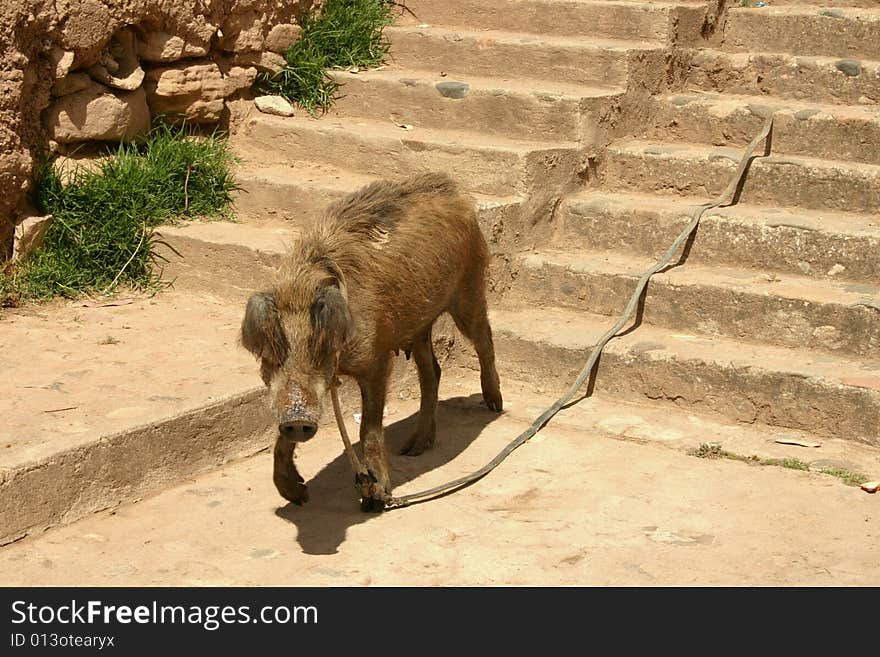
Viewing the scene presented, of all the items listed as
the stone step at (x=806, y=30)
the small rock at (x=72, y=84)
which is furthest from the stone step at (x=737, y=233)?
the small rock at (x=72, y=84)

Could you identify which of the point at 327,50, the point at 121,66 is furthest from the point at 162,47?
the point at 327,50

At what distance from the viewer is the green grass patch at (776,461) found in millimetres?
5609

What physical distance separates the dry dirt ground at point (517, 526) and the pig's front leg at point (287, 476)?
8cm

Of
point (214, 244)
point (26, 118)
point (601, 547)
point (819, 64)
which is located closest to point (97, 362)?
point (214, 244)

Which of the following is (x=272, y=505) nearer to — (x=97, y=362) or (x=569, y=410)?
(x=97, y=362)

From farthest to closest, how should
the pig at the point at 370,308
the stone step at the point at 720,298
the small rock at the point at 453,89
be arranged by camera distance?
the small rock at the point at 453,89 → the stone step at the point at 720,298 → the pig at the point at 370,308

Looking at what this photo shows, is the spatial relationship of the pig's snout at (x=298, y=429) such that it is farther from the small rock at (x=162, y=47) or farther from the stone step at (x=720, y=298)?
the small rock at (x=162, y=47)

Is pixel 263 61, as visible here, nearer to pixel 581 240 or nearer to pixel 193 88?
pixel 193 88

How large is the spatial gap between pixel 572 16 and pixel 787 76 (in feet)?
5.21

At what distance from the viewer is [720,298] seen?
6.79 metres

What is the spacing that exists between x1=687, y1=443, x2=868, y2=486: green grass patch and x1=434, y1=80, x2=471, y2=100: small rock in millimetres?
3232

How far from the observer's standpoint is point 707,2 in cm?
870

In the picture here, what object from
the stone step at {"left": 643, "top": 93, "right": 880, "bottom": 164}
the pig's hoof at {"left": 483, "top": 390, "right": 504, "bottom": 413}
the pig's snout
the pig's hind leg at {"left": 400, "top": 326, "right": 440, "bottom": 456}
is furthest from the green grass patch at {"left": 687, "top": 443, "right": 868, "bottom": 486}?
the stone step at {"left": 643, "top": 93, "right": 880, "bottom": 164}

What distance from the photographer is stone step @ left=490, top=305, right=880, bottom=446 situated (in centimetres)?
607
